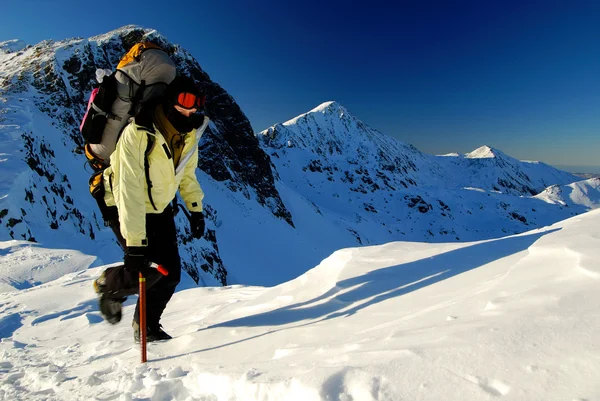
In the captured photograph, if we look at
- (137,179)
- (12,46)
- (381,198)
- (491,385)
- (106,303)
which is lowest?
(491,385)

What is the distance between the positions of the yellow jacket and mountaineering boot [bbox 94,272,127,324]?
3.07 ft

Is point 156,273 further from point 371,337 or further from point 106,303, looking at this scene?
point 371,337

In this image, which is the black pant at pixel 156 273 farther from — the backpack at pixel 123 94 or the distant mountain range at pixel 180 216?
the distant mountain range at pixel 180 216

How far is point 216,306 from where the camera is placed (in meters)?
5.38

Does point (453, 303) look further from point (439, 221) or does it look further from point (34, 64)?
point (439, 221)

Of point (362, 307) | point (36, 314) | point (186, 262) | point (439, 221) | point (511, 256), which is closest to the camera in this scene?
point (362, 307)

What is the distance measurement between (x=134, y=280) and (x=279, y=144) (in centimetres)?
13677

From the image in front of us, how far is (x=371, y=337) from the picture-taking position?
2486mm

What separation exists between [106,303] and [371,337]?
316 centimetres

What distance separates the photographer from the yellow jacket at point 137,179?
3281mm

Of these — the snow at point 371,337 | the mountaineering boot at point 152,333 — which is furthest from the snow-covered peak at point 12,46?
the mountaineering boot at point 152,333

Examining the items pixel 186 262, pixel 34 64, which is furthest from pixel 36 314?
pixel 34 64

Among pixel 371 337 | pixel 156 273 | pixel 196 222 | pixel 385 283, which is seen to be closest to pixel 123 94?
pixel 196 222

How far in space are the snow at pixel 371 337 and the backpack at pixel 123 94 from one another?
2.34 metres
